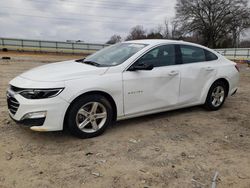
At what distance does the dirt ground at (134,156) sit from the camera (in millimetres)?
2803

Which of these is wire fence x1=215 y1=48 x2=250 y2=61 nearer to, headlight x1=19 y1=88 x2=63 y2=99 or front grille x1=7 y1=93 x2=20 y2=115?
headlight x1=19 y1=88 x2=63 y2=99

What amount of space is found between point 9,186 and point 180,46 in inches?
149

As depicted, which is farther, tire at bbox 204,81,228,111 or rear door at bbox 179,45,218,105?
tire at bbox 204,81,228,111

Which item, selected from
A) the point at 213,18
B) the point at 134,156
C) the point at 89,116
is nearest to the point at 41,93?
the point at 89,116

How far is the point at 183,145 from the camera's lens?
3719 millimetres

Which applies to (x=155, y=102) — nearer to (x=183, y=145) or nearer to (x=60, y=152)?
(x=183, y=145)

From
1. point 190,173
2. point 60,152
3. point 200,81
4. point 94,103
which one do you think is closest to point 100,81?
point 94,103

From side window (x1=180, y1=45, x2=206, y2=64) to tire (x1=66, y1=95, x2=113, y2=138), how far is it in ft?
Result: 6.48

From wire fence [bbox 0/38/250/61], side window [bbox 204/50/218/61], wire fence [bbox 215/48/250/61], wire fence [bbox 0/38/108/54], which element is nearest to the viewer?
side window [bbox 204/50/218/61]

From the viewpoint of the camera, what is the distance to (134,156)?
3.34 m

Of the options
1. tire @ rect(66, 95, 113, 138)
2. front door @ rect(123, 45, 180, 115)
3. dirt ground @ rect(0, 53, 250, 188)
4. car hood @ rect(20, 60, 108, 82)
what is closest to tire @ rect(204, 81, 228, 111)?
dirt ground @ rect(0, 53, 250, 188)

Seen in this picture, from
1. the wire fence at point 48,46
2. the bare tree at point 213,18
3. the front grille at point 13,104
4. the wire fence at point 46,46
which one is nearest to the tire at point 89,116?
the front grille at point 13,104

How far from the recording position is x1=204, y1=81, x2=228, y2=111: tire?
17.4 feet

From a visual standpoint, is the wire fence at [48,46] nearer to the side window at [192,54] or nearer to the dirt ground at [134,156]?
the side window at [192,54]
